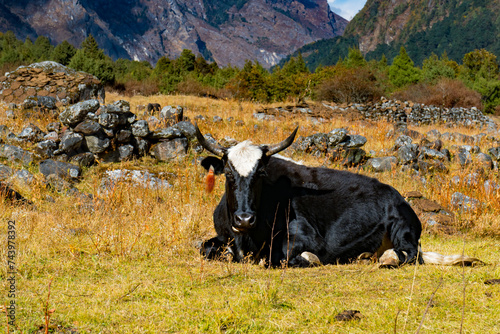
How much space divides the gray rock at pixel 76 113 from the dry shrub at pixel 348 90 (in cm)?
1681

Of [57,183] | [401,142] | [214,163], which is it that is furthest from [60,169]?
[401,142]

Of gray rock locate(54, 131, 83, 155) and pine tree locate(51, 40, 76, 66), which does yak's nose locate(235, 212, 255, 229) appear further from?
pine tree locate(51, 40, 76, 66)

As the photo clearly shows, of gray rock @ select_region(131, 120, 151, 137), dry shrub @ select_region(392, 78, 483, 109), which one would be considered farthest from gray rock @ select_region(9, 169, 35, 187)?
dry shrub @ select_region(392, 78, 483, 109)

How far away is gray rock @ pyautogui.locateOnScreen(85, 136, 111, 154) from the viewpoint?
9.69m

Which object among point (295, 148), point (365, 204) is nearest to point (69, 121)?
point (295, 148)

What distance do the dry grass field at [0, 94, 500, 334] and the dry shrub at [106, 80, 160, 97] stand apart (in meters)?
18.0

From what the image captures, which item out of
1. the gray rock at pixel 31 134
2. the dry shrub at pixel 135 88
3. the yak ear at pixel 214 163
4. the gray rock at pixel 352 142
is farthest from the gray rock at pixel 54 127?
the dry shrub at pixel 135 88

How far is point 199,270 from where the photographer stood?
388 centimetres

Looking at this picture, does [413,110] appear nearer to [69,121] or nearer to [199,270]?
[69,121]

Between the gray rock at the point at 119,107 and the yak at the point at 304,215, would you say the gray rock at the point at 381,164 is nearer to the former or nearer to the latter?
the yak at the point at 304,215

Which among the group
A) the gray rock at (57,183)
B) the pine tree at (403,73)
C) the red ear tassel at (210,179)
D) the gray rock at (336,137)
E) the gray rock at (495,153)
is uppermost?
the pine tree at (403,73)

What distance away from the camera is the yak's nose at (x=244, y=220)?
157 inches

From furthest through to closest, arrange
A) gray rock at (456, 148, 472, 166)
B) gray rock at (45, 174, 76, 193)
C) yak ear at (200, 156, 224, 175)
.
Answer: gray rock at (456, 148, 472, 166)
gray rock at (45, 174, 76, 193)
yak ear at (200, 156, 224, 175)

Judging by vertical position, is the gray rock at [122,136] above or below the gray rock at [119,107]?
below
